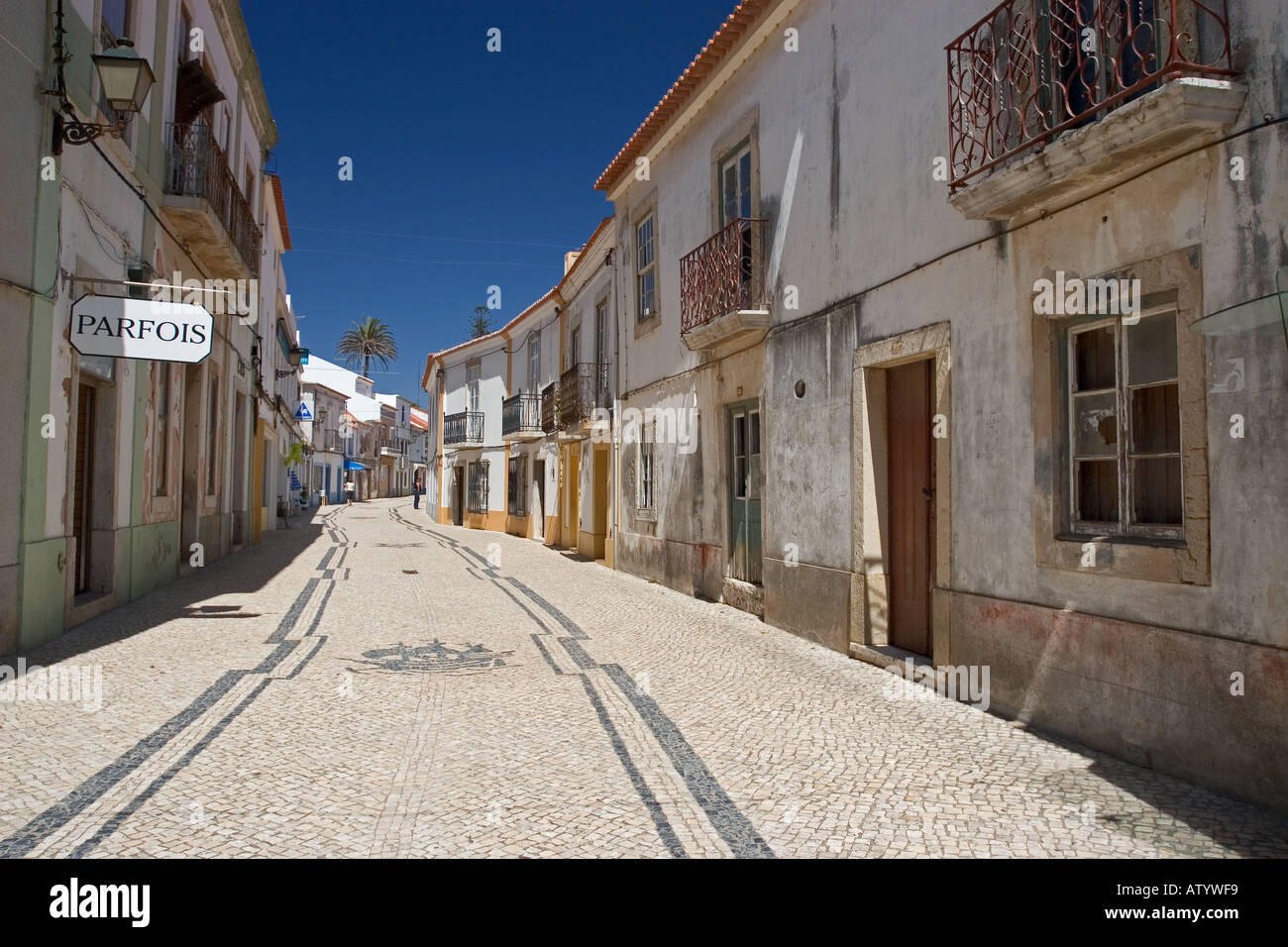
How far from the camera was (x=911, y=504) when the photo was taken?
7246 mm

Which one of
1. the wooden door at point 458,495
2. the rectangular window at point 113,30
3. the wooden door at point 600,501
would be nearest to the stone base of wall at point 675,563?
the wooden door at point 600,501

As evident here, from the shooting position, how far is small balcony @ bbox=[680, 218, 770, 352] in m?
9.42

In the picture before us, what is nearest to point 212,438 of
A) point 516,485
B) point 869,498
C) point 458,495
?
point 869,498

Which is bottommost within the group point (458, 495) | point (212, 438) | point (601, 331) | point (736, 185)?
point (458, 495)

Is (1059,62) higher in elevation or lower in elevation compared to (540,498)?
higher

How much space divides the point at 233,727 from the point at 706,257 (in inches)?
286

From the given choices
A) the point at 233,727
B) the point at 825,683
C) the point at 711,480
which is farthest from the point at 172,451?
the point at 825,683

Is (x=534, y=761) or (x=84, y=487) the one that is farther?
(x=84, y=487)

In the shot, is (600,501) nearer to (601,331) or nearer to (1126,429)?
(601,331)

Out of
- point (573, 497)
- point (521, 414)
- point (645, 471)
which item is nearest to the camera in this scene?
point (645, 471)

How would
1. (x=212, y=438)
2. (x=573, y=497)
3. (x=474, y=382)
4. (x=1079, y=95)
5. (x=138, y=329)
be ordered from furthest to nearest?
(x=474, y=382), (x=573, y=497), (x=212, y=438), (x=138, y=329), (x=1079, y=95)

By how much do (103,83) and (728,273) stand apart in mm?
5966

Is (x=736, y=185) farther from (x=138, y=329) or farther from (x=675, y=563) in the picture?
(x=138, y=329)
